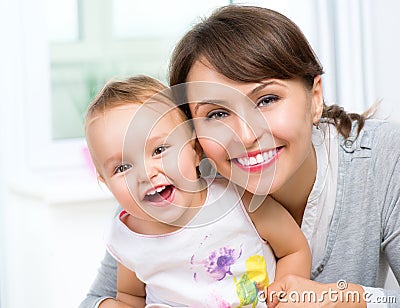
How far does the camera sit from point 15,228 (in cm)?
254

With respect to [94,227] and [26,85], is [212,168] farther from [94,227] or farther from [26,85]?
[26,85]

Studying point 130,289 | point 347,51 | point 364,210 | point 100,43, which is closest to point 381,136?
point 364,210

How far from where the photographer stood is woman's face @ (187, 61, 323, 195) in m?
1.34

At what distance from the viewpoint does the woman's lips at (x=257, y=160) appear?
1.36 meters

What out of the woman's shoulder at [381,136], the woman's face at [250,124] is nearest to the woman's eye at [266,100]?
the woman's face at [250,124]

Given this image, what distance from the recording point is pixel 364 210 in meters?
1.59

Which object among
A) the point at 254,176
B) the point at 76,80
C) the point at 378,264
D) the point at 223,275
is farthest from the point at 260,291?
the point at 76,80

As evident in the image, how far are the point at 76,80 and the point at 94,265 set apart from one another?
28.7 inches

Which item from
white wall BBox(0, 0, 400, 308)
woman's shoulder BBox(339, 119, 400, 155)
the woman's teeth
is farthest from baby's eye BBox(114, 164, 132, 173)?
white wall BBox(0, 0, 400, 308)

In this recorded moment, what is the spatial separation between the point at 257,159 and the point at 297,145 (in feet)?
0.29

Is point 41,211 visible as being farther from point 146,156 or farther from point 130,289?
point 146,156

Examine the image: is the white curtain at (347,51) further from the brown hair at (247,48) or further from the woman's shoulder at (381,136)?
the brown hair at (247,48)
